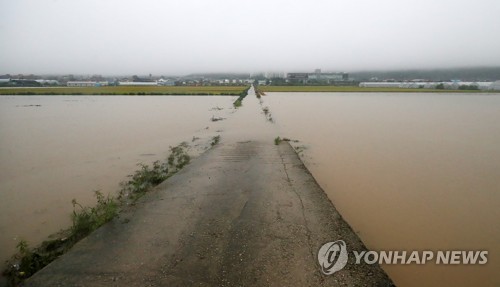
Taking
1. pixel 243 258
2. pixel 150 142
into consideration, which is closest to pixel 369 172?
pixel 243 258

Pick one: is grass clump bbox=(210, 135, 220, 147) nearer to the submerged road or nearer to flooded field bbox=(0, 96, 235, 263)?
flooded field bbox=(0, 96, 235, 263)

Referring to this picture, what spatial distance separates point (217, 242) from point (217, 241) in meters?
0.03

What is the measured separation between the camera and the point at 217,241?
15.5 ft

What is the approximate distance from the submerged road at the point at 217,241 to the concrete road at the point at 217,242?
1cm

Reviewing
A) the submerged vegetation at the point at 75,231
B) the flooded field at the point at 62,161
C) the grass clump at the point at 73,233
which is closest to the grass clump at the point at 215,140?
the flooded field at the point at 62,161

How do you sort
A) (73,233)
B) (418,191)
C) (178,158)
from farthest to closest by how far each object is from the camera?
1. (178,158)
2. (418,191)
3. (73,233)

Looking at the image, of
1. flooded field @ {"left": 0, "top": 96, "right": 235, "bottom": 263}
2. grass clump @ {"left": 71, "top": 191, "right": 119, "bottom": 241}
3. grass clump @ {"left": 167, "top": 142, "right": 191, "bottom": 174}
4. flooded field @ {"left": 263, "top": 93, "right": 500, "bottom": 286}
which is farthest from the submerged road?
grass clump @ {"left": 167, "top": 142, "right": 191, "bottom": 174}

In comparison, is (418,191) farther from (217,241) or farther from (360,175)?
(217,241)

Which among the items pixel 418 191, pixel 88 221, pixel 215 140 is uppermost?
pixel 88 221

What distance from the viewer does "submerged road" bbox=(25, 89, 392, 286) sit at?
3.88 meters

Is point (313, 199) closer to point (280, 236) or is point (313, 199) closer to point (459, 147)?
point (280, 236)

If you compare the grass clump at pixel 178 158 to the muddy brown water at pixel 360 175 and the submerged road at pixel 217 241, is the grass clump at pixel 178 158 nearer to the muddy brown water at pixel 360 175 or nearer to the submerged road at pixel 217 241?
the muddy brown water at pixel 360 175

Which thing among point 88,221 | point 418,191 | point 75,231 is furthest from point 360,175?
point 75,231

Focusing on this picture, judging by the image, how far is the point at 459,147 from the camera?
1295 cm
